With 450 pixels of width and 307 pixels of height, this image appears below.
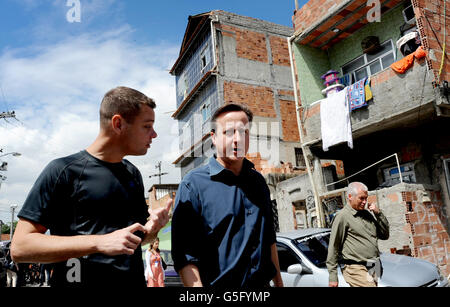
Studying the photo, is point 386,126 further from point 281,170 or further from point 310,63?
point 281,170

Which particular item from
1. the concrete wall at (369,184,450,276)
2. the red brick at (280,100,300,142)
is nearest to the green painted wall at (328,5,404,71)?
the concrete wall at (369,184,450,276)

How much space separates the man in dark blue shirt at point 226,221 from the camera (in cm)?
180

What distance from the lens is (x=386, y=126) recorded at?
1014cm

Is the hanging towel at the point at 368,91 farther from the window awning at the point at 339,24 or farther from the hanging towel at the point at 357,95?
the window awning at the point at 339,24

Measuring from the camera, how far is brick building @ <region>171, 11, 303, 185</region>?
60.2 ft

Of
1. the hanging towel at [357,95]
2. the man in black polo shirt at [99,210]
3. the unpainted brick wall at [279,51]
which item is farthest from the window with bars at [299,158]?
the man in black polo shirt at [99,210]

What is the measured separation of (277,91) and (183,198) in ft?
60.4

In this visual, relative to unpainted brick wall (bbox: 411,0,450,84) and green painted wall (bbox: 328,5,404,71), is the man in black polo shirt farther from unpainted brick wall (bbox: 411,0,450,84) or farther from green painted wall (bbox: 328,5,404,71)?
green painted wall (bbox: 328,5,404,71)

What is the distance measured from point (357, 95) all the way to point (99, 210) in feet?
33.1

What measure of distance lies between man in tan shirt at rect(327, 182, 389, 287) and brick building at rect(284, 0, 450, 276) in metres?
5.10

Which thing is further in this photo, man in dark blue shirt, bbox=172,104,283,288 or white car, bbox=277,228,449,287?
white car, bbox=277,228,449,287

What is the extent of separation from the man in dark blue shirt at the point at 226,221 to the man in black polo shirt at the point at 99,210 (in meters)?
0.22

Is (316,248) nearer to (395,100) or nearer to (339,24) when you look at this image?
(395,100)

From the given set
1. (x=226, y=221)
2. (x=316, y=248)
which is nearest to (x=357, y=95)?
(x=316, y=248)
